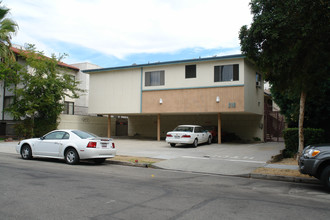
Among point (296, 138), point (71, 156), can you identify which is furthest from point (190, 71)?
point (71, 156)

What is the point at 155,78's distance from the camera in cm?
2570

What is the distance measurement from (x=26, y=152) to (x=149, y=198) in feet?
29.1

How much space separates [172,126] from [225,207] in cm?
2561

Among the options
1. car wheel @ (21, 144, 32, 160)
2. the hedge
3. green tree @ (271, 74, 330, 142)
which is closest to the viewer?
car wheel @ (21, 144, 32, 160)

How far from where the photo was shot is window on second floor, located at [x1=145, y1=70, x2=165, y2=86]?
83.5ft

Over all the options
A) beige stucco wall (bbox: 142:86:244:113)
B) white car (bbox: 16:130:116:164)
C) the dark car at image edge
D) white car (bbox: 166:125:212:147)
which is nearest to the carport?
beige stucco wall (bbox: 142:86:244:113)

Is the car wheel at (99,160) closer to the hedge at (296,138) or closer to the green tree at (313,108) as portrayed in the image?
the hedge at (296,138)

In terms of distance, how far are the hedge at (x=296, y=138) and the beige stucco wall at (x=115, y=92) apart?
1414cm

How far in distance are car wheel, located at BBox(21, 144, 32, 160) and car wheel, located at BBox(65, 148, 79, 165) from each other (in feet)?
7.03

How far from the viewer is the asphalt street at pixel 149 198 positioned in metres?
5.35

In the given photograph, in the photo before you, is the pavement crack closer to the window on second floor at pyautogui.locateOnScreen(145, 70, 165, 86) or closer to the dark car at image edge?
the dark car at image edge

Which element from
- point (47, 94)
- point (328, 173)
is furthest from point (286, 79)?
point (47, 94)

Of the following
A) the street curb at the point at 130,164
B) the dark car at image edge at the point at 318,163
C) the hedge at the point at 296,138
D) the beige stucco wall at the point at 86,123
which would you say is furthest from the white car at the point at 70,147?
the beige stucco wall at the point at 86,123

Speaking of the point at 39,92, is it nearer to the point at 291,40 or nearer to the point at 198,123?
the point at 198,123
